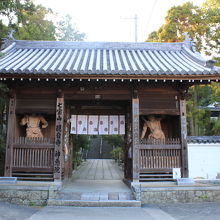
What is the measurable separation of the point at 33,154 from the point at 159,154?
14.7 feet

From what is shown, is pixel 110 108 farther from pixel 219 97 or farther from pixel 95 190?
pixel 219 97

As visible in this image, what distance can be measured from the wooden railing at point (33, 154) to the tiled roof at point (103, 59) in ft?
8.07

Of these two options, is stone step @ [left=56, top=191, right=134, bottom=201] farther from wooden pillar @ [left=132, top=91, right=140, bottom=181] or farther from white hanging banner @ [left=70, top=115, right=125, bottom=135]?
white hanging banner @ [left=70, top=115, right=125, bottom=135]

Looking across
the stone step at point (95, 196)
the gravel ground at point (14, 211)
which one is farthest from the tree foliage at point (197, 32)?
the gravel ground at point (14, 211)

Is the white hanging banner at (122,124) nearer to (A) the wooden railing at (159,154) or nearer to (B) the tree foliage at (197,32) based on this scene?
(A) the wooden railing at (159,154)

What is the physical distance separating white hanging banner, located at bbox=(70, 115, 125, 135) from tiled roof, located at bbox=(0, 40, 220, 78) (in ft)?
7.61

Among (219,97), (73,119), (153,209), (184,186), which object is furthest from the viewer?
(219,97)

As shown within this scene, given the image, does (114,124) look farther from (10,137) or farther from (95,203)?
(10,137)

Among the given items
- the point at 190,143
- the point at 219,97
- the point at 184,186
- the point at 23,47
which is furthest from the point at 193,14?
the point at 184,186

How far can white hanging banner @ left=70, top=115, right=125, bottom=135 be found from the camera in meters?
9.74

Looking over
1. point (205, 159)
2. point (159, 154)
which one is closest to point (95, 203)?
point (159, 154)

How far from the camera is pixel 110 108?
1027cm

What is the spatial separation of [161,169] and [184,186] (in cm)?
93

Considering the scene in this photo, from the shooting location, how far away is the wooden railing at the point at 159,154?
8250 mm
